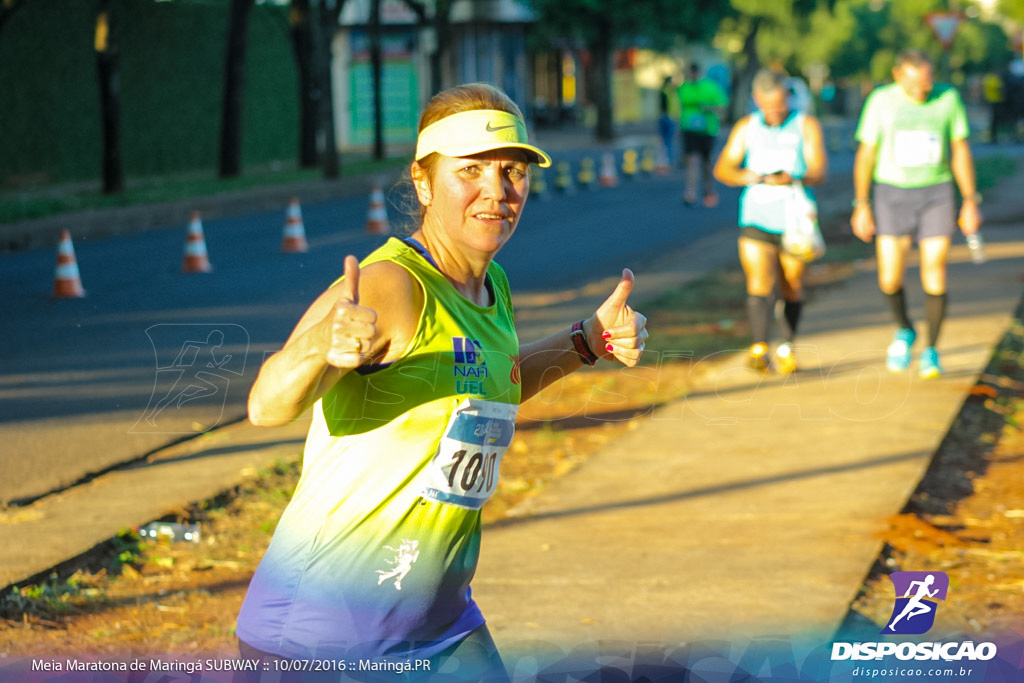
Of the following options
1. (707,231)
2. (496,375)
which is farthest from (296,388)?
(707,231)

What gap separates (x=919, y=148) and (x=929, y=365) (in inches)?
51.7

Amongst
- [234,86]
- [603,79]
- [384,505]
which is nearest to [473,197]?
[384,505]

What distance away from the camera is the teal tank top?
8820 mm

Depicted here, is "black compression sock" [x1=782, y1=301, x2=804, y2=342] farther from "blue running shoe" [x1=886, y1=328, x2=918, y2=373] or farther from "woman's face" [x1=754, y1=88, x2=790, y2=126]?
"woman's face" [x1=754, y1=88, x2=790, y2=126]

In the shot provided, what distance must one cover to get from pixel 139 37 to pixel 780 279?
23.3 meters

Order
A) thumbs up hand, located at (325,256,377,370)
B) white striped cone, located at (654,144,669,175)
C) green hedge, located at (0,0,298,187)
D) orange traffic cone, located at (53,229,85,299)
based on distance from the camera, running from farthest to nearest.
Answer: white striped cone, located at (654,144,669,175)
green hedge, located at (0,0,298,187)
orange traffic cone, located at (53,229,85,299)
thumbs up hand, located at (325,256,377,370)

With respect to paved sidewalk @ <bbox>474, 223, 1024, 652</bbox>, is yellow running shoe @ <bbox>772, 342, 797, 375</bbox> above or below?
below

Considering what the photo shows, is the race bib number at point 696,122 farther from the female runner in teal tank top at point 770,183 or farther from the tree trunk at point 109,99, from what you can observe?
the female runner in teal tank top at point 770,183

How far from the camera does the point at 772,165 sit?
29.1ft

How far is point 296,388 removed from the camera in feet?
7.50

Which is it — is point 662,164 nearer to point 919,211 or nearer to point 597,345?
point 919,211


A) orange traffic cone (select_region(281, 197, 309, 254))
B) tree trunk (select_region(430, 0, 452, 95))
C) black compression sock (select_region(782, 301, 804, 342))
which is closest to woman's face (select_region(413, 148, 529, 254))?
black compression sock (select_region(782, 301, 804, 342))

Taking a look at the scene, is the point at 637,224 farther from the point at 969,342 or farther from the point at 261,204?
the point at 969,342

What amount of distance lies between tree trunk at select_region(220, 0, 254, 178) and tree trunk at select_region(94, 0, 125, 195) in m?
3.57
